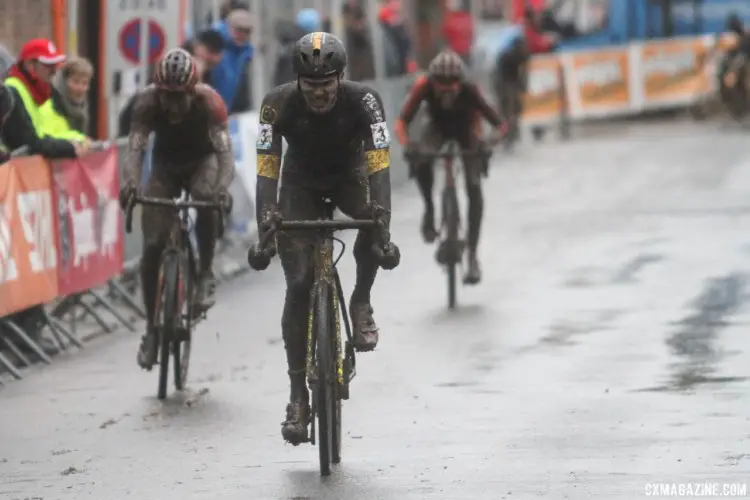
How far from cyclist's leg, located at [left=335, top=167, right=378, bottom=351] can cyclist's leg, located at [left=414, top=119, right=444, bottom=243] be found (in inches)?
256

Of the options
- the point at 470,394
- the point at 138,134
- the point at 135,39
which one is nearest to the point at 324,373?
the point at 470,394

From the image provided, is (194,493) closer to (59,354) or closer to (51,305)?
(59,354)

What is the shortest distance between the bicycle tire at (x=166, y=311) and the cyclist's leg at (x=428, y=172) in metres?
4.53

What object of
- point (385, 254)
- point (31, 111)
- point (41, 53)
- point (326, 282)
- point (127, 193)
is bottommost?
point (326, 282)

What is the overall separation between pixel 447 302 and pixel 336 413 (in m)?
6.97

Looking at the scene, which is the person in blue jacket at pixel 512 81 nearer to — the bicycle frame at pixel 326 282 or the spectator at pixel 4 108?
the spectator at pixel 4 108

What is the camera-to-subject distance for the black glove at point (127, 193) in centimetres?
1212

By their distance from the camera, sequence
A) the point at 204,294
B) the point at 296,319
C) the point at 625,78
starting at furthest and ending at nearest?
the point at 625,78 < the point at 204,294 < the point at 296,319

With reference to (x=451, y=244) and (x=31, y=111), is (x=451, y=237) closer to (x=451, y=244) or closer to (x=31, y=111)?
(x=451, y=244)

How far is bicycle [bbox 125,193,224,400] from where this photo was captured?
40.4ft

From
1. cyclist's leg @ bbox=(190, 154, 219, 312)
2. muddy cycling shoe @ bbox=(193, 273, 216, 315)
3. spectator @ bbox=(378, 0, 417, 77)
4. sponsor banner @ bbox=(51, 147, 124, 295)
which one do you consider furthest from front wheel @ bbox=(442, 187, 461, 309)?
spectator @ bbox=(378, 0, 417, 77)

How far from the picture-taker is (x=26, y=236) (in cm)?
1399

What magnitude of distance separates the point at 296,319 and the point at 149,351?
2.69 m

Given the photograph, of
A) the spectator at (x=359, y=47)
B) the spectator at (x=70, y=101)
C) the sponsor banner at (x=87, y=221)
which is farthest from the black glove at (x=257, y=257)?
the spectator at (x=359, y=47)
